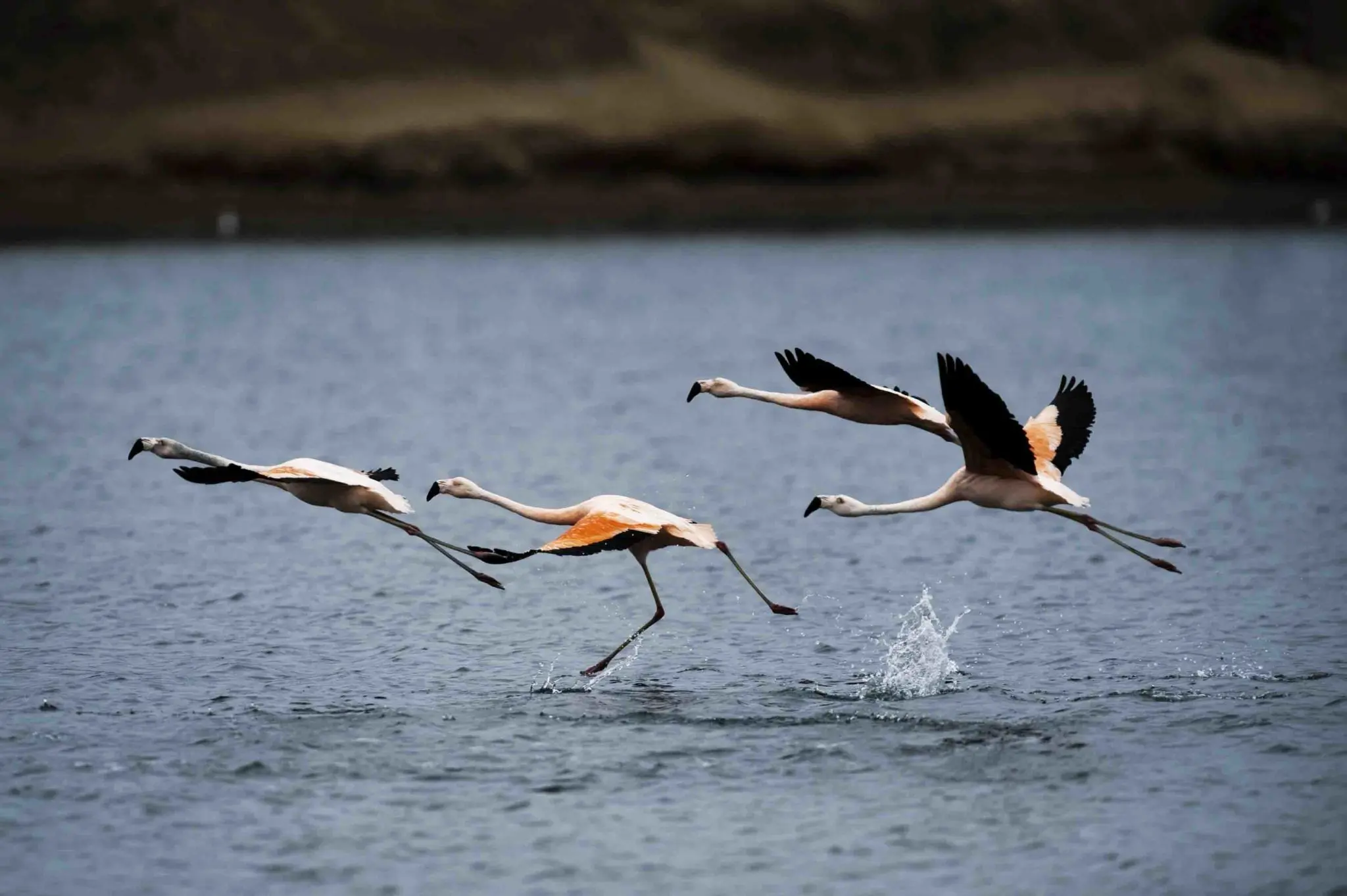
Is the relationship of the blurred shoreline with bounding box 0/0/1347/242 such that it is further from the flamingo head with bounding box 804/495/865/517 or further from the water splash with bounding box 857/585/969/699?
the flamingo head with bounding box 804/495/865/517

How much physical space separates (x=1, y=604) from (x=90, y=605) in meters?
1.12

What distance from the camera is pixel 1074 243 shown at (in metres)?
127

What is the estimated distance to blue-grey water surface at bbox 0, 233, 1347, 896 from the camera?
16.9 meters

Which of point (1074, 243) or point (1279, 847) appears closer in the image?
point (1279, 847)

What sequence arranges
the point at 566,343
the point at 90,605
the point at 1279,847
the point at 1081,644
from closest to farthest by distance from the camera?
1. the point at 1279,847
2. the point at 1081,644
3. the point at 90,605
4. the point at 566,343

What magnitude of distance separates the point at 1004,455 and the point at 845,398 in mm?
1882

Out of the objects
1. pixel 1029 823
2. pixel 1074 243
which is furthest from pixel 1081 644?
pixel 1074 243

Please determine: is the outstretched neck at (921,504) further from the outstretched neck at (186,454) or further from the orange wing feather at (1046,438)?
the outstretched neck at (186,454)

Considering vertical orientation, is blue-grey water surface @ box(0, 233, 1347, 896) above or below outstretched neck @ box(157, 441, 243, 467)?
below

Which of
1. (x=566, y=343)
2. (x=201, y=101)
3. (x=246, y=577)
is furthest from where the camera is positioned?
(x=201, y=101)

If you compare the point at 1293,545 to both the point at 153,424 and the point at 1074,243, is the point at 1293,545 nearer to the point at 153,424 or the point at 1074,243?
the point at 153,424

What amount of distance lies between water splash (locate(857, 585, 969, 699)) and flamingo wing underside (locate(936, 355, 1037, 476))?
2414 mm

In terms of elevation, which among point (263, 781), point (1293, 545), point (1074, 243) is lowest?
point (263, 781)

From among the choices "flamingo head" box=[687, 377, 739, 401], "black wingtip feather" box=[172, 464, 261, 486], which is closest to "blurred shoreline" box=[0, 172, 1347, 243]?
"flamingo head" box=[687, 377, 739, 401]
